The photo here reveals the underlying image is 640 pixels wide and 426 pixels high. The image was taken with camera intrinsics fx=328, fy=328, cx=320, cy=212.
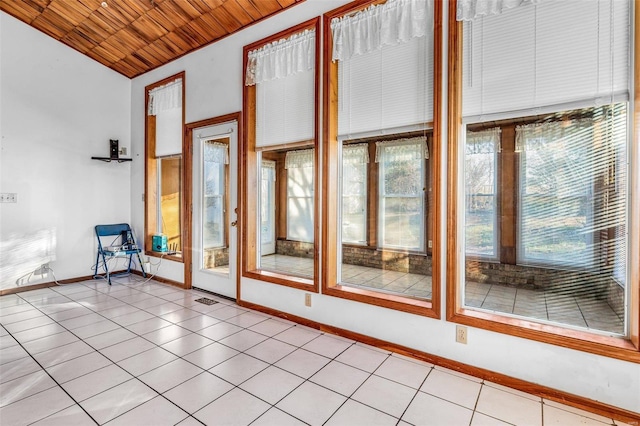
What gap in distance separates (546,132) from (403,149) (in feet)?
6.68

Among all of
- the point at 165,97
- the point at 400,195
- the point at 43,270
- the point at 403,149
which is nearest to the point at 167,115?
the point at 165,97

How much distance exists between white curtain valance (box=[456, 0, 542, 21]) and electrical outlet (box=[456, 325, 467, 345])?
2.13m

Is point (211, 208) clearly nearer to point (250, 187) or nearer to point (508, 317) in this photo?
point (250, 187)

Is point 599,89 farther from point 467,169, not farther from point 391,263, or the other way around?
point 391,263

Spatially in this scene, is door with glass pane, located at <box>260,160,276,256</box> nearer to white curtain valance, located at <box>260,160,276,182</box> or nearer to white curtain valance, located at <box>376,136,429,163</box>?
white curtain valance, located at <box>260,160,276,182</box>

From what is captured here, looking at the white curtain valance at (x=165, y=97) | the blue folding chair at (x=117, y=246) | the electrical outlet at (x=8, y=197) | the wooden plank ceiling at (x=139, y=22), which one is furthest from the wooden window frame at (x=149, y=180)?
the electrical outlet at (x=8, y=197)

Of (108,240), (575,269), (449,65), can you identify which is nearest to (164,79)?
(108,240)

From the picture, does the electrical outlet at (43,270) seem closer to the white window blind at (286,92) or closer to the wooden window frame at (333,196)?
the white window blind at (286,92)

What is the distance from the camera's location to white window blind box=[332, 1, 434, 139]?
252cm

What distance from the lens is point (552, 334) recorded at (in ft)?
6.49

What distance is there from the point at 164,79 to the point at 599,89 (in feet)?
15.7

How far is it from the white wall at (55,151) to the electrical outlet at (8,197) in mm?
35

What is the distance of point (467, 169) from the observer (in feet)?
8.16

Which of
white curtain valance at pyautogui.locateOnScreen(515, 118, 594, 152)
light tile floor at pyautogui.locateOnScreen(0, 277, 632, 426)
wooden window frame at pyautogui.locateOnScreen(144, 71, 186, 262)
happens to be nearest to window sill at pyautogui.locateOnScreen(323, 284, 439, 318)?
light tile floor at pyautogui.locateOnScreen(0, 277, 632, 426)
